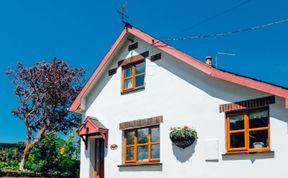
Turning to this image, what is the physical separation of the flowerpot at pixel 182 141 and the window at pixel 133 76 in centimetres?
330

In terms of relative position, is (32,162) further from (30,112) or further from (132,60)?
(132,60)

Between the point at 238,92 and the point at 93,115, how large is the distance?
8181 millimetres

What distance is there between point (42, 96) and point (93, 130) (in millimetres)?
12542

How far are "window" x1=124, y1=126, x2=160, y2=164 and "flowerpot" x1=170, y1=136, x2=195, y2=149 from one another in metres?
1.34

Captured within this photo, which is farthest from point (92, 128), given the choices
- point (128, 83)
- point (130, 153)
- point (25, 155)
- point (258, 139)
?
point (25, 155)

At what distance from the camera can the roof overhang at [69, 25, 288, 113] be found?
11500 millimetres

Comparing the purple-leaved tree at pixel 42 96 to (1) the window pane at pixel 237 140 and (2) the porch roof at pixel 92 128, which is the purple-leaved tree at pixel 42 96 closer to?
(2) the porch roof at pixel 92 128

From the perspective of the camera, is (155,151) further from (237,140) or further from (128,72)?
(128,72)

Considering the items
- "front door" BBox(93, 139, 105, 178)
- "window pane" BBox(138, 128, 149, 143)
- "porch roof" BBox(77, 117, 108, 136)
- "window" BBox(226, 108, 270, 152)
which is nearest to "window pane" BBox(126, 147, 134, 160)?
"window pane" BBox(138, 128, 149, 143)

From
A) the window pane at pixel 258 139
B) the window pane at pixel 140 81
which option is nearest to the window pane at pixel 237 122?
the window pane at pixel 258 139

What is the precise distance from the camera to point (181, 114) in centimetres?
1445

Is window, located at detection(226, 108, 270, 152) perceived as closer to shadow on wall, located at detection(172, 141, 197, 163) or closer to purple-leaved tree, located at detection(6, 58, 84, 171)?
shadow on wall, located at detection(172, 141, 197, 163)

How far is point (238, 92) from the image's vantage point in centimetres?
1276

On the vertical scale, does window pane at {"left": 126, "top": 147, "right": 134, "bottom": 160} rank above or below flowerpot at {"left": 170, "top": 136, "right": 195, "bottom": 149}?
below
